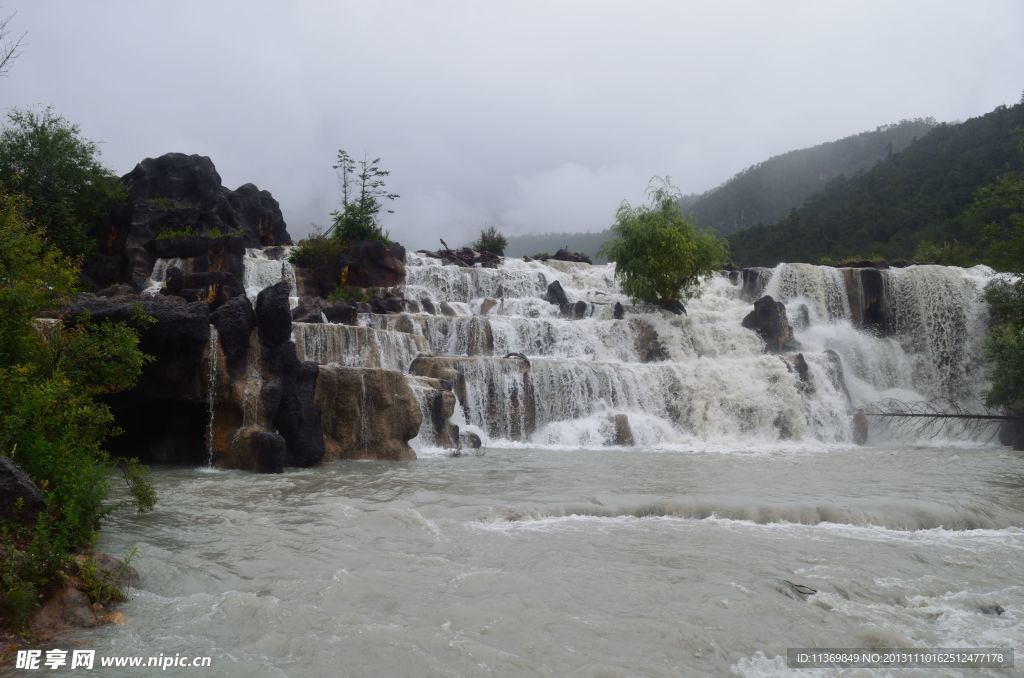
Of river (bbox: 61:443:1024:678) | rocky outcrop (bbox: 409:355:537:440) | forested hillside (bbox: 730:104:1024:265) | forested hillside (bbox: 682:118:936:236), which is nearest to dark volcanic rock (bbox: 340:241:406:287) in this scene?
rocky outcrop (bbox: 409:355:537:440)

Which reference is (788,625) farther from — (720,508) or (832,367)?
(832,367)

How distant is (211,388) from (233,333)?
48.1 inches

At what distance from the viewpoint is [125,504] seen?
9312 mm

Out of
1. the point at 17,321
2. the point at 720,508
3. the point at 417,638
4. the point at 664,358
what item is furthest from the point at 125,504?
the point at 664,358

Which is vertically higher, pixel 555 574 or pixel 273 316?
pixel 273 316

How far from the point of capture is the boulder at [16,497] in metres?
5.54

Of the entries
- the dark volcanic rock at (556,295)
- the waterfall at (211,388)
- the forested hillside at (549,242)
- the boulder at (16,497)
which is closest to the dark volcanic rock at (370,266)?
the dark volcanic rock at (556,295)

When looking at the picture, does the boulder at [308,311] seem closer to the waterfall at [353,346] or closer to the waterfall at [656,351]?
the waterfall at [656,351]

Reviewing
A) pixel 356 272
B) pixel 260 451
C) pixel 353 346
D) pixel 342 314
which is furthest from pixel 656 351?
pixel 260 451

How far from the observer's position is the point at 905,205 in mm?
60344

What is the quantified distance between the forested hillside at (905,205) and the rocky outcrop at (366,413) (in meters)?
45.6

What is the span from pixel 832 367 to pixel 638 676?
22523mm

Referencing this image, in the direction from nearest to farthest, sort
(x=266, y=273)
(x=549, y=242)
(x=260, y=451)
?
(x=260, y=451) < (x=266, y=273) < (x=549, y=242)

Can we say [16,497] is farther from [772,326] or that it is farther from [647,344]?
[772,326]
